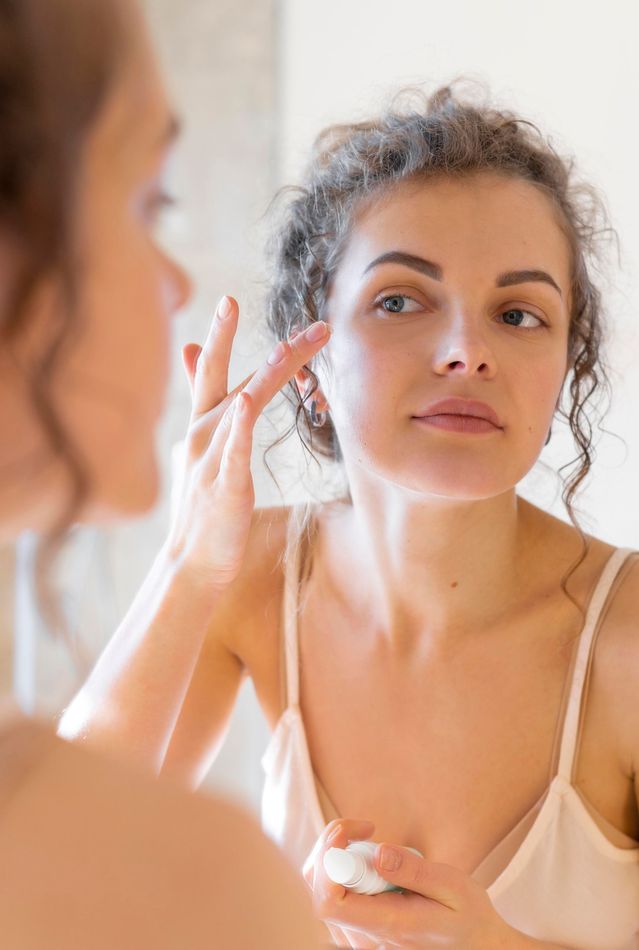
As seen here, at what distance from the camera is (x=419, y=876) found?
92 cm

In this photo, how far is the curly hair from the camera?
1154 mm

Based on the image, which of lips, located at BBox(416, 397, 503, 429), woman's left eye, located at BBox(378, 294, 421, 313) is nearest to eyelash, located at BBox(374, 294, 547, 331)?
woman's left eye, located at BBox(378, 294, 421, 313)

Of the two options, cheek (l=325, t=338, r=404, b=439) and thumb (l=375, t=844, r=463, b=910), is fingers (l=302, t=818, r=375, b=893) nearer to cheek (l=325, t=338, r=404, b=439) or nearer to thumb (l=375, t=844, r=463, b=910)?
thumb (l=375, t=844, r=463, b=910)

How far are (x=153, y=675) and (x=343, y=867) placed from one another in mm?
303

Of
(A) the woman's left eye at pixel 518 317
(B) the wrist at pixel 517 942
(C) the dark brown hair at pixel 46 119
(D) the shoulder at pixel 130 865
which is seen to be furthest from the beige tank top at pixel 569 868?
(C) the dark brown hair at pixel 46 119

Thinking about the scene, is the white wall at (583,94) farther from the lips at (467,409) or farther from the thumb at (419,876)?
the thumb at (419,876)

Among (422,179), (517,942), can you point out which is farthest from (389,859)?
(422,179)

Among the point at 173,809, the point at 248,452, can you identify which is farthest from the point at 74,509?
the point at 248,452

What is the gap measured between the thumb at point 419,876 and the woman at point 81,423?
Answer: 0.43 m

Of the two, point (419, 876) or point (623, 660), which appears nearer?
point (419, 876)

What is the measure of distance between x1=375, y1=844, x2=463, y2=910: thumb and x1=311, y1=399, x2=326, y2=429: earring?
0.54 meters

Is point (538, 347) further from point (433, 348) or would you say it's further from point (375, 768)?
point (375, 768)

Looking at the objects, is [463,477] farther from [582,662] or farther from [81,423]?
[81,423]

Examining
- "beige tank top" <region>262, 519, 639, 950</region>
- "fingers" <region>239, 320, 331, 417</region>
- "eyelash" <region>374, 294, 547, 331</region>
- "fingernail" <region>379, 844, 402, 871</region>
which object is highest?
"eyelash" <region>374, 294, 547, 331</region>
